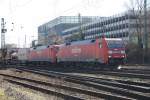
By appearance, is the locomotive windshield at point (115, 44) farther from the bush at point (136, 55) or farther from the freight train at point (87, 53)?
the bush at point (136, 55)

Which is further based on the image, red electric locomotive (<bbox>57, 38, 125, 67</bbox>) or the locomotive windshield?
the locomotive windshield

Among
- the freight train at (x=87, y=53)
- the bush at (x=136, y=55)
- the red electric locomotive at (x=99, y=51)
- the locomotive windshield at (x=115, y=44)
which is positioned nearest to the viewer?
the red electric locomotive at (x=99, y=51)

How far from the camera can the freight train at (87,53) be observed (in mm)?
36312

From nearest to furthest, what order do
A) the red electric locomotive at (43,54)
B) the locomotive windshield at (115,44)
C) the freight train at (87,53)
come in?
the freight train at (87,53)
the locomotive windshield at (115,44)
the red electric locomotive at (43,54)

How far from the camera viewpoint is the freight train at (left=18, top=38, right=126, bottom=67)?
119 ft

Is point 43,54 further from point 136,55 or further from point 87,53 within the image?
point 87,53

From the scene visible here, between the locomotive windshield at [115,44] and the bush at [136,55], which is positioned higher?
the locomotive windshield at [115,44]

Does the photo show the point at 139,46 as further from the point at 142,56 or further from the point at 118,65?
the point at 118,65

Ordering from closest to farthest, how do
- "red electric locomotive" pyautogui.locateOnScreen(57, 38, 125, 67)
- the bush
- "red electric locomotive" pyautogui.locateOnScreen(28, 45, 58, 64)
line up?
1. "red electric locomotive" pyautogui.locateOnScreen(57, 38, 125, 67)
2. the bush
3. "red electric locomotive" pyautogui.locateOnScreen(28, 45, 58, 64)

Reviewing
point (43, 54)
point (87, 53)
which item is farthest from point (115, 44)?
point (43, 54)

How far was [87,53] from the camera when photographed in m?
40.1

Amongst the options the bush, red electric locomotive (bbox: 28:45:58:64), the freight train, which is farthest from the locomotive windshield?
red electric locomotive (bbox: 28:45:58:64)

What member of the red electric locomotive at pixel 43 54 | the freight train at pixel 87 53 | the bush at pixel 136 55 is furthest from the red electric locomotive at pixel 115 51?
the red electric locomotive at pixel 43 54

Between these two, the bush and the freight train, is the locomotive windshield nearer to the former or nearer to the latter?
the freight train
